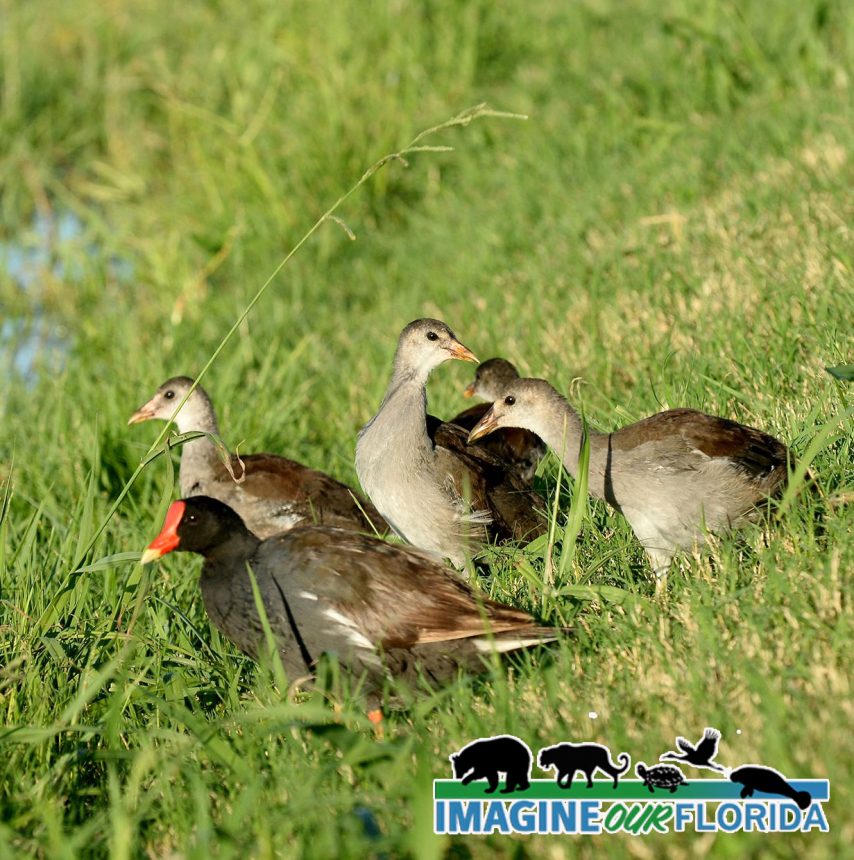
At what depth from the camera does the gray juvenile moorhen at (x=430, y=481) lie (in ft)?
18.9

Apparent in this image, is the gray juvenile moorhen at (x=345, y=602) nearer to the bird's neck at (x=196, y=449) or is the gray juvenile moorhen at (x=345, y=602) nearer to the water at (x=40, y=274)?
the bird's neck at (x=196, y=449)

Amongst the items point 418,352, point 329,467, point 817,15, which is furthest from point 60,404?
point 817,15

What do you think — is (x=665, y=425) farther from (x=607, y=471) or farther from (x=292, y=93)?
(x=292, y=93)

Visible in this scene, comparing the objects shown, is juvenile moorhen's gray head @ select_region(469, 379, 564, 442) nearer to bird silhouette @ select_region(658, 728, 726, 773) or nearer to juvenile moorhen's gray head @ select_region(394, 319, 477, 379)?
juvenile moorhen's gray head @ select_region(394, 319, 477, 379)

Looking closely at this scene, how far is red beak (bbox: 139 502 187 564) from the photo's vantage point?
4.75 metres

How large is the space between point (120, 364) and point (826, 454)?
5.22 metres

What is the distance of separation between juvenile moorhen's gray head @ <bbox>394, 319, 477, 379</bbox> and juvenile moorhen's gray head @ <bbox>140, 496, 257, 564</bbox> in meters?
1.55

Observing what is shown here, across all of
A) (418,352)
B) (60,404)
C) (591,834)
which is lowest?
(591,834)

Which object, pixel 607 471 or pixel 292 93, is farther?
pixel 292 93

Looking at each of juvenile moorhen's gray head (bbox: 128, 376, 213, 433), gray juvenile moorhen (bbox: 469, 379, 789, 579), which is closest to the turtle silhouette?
gray juvenile moorhen (bbox: 469, 379, 789, 579)

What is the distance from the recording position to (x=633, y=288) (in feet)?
25.5

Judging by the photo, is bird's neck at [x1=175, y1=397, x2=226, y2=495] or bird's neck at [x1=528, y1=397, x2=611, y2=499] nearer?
bird's neck at [x1=528, y1=397, x2=611, y2=499]

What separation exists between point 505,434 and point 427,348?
100 cm

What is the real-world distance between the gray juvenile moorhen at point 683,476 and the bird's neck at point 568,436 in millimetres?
13
